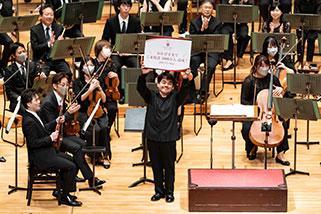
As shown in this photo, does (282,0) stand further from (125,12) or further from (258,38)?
(125,12)

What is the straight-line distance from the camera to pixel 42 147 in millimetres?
7090

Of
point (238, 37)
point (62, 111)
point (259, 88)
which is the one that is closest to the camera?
point (62, 111)

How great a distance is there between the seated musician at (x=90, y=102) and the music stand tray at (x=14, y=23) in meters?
1.74

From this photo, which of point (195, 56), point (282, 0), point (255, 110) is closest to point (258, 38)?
point (195, 56)

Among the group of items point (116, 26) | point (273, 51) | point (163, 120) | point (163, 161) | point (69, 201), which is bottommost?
point (69, 201)

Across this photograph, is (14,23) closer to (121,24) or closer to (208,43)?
(121,24)

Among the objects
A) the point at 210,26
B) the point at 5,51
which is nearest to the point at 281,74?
the point at 210,26

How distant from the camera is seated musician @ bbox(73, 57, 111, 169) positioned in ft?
26.0

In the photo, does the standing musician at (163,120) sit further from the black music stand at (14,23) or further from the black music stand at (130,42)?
the black music stand at (14,23)

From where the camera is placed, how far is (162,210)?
23.4 feet

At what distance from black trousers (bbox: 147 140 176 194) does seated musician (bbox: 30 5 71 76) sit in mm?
2488

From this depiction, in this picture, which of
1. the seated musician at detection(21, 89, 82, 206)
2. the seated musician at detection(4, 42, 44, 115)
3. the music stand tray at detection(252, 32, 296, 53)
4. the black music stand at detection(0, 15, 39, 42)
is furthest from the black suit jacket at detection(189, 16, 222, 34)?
the seated musician at detection(21, 89, 82, 206)

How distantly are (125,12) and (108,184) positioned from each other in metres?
2.67

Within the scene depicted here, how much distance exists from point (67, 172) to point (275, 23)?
12.1ft
